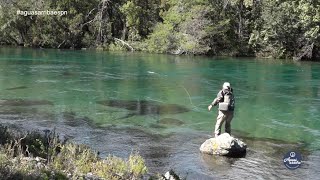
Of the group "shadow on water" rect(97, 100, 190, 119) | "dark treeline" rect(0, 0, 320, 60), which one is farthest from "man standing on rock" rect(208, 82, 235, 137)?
"dark treeline" rect(0, 0, 320, 60)

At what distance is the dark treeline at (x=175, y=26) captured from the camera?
5278cm

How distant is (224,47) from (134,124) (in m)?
42.5

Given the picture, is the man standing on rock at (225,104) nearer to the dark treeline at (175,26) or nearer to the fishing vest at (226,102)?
the fishing vest at (226,102)

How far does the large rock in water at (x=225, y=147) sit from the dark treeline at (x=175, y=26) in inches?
1553

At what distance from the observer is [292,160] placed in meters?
12.7

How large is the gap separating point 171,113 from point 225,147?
7.15 m

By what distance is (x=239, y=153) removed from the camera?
12.9 metres

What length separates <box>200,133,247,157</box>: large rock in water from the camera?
12.7 m

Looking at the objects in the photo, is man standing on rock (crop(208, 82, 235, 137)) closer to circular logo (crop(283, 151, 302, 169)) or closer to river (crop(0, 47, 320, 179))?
river (crop(0, 47, 320, 179))

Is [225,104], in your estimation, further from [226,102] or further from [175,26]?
[175,26]

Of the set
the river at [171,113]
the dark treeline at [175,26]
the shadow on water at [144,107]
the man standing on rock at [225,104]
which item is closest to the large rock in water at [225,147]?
the river at [171,113]

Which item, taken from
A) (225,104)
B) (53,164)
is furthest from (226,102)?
(53,164)

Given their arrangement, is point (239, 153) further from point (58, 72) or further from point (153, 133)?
point (58, 72)

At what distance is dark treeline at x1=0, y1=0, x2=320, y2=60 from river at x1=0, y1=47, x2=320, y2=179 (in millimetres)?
18103
